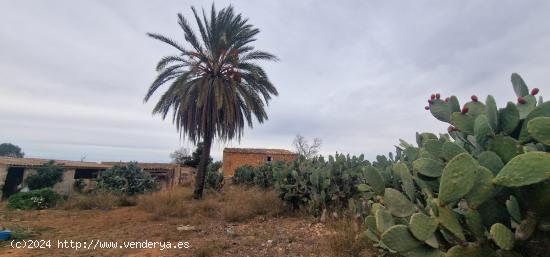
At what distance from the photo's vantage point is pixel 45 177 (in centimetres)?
1227

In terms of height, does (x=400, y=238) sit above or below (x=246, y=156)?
below

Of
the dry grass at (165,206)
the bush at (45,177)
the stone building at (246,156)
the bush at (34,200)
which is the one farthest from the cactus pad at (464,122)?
the stone building at (246,156)

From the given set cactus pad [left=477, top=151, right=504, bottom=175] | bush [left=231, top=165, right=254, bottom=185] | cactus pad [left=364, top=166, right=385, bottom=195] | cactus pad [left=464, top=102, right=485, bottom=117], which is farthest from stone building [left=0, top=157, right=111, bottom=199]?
cactus pad [left=477, top=151, right=504, bottom=175]

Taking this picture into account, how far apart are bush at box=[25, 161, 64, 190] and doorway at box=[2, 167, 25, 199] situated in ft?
2.87

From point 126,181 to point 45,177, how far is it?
321 cm

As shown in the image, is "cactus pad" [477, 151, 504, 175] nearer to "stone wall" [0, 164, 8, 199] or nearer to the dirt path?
the dirt path

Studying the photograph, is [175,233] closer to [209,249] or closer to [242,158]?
[209,249]

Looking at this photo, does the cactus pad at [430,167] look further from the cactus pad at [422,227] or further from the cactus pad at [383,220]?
the cactus pad at [422,227]

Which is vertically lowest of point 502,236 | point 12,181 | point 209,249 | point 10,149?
point 209,249

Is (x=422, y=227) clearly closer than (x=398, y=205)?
Yes

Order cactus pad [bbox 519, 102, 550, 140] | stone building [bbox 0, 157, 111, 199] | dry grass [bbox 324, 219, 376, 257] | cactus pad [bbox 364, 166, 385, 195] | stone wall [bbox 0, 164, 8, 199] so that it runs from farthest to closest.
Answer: stone building [bbox 0, 157, 111, 199]
stone wall [bbox 0, 164, 8, 199]
dry grass [bbox 324, 219, 376, 257]
cactus pad [bbox 364, 166, 385, 195]
cactus pad [bbox 519, 102, 550, 140]

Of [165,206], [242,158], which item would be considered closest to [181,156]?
[242,158]

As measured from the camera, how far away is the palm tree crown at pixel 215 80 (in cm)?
1029

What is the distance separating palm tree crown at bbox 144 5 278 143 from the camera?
33.8ft
